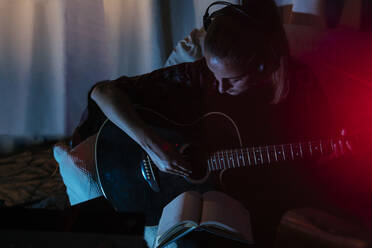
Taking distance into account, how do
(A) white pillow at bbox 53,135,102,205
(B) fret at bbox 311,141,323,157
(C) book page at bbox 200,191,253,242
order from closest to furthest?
1. (C) book page at bbox 200,191,253,242
2. (B) fret at bbox 311,141,323,157
3. (A) white pillow at bbox 53,135,102,205

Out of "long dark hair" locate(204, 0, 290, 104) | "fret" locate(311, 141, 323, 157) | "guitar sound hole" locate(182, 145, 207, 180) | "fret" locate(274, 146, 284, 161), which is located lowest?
"guitar sound hole" locate(182, 145, 207, 180)

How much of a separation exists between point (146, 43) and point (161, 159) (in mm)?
1076

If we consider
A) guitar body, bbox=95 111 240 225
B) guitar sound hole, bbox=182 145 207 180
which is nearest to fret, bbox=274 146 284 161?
guitar body, bbox=95 111 240 225

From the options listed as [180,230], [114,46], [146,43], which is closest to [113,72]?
[114,46]

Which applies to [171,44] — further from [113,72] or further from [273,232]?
[273,232]

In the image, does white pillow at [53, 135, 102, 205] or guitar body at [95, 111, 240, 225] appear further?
white pillow at [53, 135, 102, 205]

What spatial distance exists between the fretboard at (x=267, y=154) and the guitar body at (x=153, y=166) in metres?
0.03

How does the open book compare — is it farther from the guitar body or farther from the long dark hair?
the long dark hair

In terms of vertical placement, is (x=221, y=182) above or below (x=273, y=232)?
above

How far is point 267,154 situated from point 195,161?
0.23 meters

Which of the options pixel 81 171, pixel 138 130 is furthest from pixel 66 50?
pixel 138 130

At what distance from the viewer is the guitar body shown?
3.22 feet

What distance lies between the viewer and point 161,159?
0.96 metres

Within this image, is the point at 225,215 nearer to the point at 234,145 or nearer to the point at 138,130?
the point at 234,145
